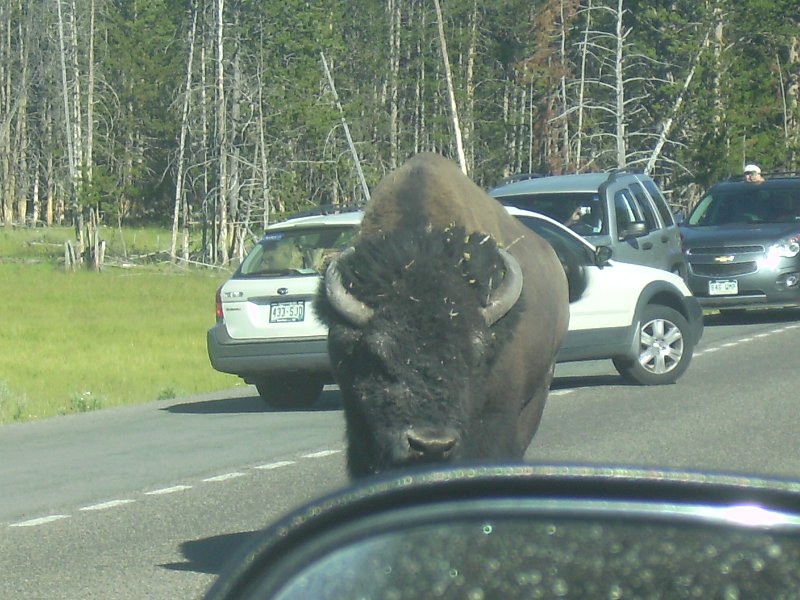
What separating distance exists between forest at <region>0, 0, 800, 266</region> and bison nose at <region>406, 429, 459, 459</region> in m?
23.6

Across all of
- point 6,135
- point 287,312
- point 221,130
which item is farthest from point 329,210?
point 6,135

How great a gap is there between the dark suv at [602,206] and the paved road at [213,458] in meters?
1.81

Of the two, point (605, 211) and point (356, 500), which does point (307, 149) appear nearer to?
point (605, 211)

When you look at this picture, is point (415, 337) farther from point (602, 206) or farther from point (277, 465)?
point (602, 206)

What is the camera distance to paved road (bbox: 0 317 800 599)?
6.89 meters

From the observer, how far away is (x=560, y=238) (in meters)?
13.3

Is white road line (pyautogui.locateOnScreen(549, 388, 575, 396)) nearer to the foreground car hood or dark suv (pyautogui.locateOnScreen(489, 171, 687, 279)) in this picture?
dark suv (pyautogui.locateOnScreen(489, 171, 687, 279))

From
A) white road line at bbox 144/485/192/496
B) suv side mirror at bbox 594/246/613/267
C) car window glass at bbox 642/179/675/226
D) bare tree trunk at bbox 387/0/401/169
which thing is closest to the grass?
suv side mirror at bbox 594/246/613/267

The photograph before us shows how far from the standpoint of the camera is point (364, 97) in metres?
65.4

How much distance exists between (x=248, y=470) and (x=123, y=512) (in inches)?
58.4

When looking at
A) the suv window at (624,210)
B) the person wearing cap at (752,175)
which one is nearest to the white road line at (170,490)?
the suv window at (624,210)

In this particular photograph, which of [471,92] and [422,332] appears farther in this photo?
[471,92]

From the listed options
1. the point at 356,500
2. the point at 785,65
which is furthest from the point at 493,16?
the point at 356,500

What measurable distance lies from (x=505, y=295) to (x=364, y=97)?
59.9m
